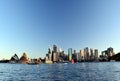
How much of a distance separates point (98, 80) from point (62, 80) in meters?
12.4

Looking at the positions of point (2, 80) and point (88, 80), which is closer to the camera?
point (88, 80)

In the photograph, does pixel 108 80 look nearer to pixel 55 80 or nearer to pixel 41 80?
pixel 55 80

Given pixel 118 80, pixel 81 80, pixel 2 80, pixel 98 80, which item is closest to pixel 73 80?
pixel 81 80

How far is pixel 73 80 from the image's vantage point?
3093 inches

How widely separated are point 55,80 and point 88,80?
37.9ft

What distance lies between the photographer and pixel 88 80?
7781 centimetres

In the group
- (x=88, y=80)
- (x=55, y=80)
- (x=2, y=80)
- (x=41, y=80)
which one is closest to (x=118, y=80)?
(x=88, y=80)

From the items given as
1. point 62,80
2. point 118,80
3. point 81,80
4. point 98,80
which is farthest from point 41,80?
point 118,80

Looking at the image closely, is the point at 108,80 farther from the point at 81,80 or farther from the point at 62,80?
the point at 62,80

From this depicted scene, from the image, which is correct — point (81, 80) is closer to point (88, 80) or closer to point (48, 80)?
point (88, 80)

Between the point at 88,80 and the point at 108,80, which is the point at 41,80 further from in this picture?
the point at 108,80

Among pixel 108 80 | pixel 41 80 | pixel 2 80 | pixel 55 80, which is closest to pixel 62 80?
pixel 55 80

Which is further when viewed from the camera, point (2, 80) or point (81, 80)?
point (2, 80)

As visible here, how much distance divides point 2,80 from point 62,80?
22497 mm
